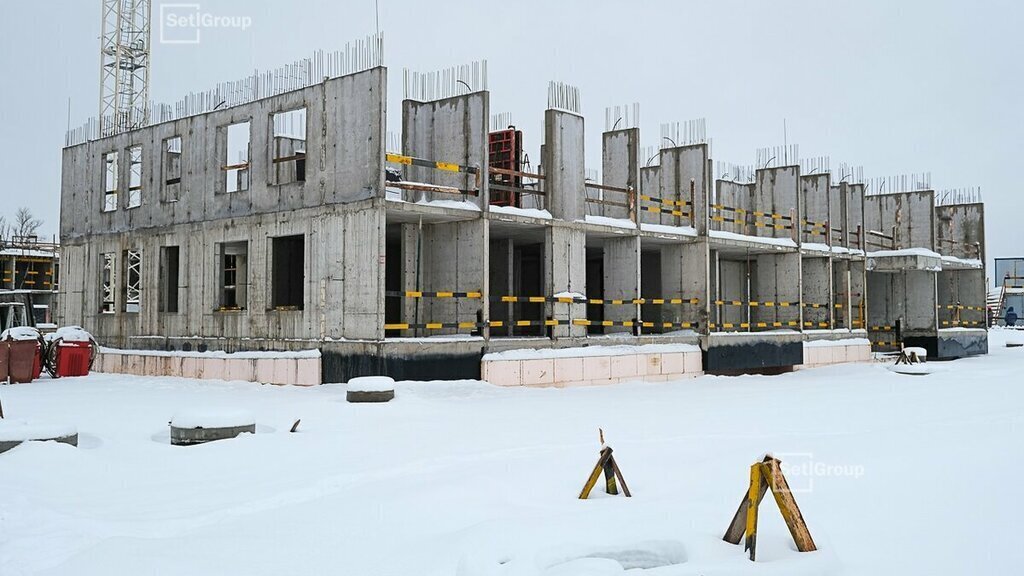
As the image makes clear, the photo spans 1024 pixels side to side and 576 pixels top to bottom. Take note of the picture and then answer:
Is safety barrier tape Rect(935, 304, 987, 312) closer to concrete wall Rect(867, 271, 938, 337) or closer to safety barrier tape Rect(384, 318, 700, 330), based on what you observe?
concrete wall Rect(867, 271, 938, 337)

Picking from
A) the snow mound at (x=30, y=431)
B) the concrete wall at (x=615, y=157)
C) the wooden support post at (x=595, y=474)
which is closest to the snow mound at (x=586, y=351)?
the concrete wall at (x=615, y=157)

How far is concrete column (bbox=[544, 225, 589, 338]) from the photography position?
18.8 m

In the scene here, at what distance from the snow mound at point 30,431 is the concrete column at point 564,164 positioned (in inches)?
460

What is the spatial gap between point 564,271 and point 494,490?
37.1ft

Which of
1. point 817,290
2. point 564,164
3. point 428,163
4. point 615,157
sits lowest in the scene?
point 817,290

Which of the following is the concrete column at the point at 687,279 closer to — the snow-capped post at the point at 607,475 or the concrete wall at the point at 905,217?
the concrete wall at the point at 905,217

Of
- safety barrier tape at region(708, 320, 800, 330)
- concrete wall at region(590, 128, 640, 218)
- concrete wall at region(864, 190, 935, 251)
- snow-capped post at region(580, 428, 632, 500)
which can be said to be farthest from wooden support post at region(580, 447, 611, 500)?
concrete wall at region(864, 190, 935, 251)

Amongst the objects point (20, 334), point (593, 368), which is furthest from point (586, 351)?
point (20, 334)

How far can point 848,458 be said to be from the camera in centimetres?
965

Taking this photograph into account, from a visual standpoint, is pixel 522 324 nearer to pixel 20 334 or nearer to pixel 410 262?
pixel 410 262

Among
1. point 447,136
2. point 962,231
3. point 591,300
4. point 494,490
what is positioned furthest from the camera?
point 962,231

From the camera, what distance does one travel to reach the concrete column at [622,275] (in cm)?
2105

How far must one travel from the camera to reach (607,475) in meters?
7.88

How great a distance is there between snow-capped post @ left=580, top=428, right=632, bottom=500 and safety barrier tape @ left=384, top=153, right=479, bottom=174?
9734 mm
